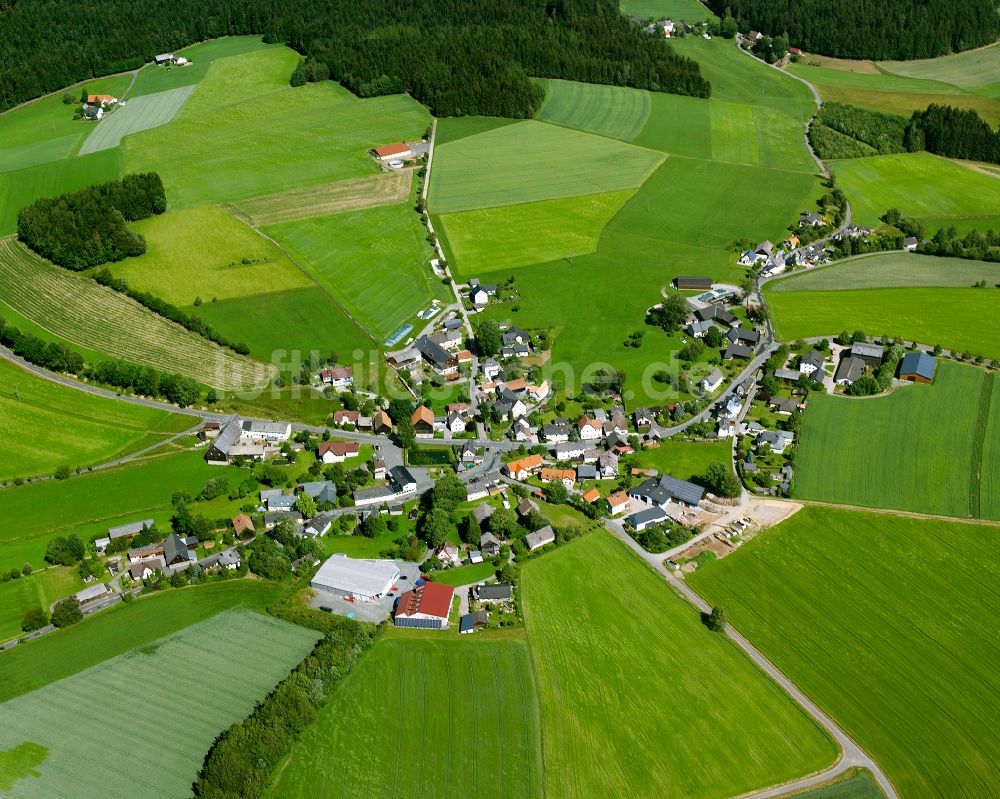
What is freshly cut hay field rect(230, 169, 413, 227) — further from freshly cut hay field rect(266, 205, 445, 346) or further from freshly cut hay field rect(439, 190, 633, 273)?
freshly cut hay field rect(439, 190, 633, 273)

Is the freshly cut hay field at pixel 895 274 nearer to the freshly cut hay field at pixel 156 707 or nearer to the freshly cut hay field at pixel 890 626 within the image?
the freshly cut hay field at pixel 890 626

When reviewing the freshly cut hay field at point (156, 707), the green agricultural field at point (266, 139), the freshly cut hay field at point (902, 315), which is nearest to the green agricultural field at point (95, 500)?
the freshly cut hay field at point (156, 707)

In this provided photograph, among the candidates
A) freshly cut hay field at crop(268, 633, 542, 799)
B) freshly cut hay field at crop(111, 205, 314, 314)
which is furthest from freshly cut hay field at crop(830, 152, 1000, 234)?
freshly cut hay field at crop(268, 633, 542, 799)

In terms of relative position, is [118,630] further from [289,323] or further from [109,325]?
[109,325]

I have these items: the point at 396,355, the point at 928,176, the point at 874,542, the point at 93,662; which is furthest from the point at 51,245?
the point at 928,176

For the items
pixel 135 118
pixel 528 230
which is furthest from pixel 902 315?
pixel 135 118

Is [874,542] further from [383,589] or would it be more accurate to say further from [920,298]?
[920,298]
